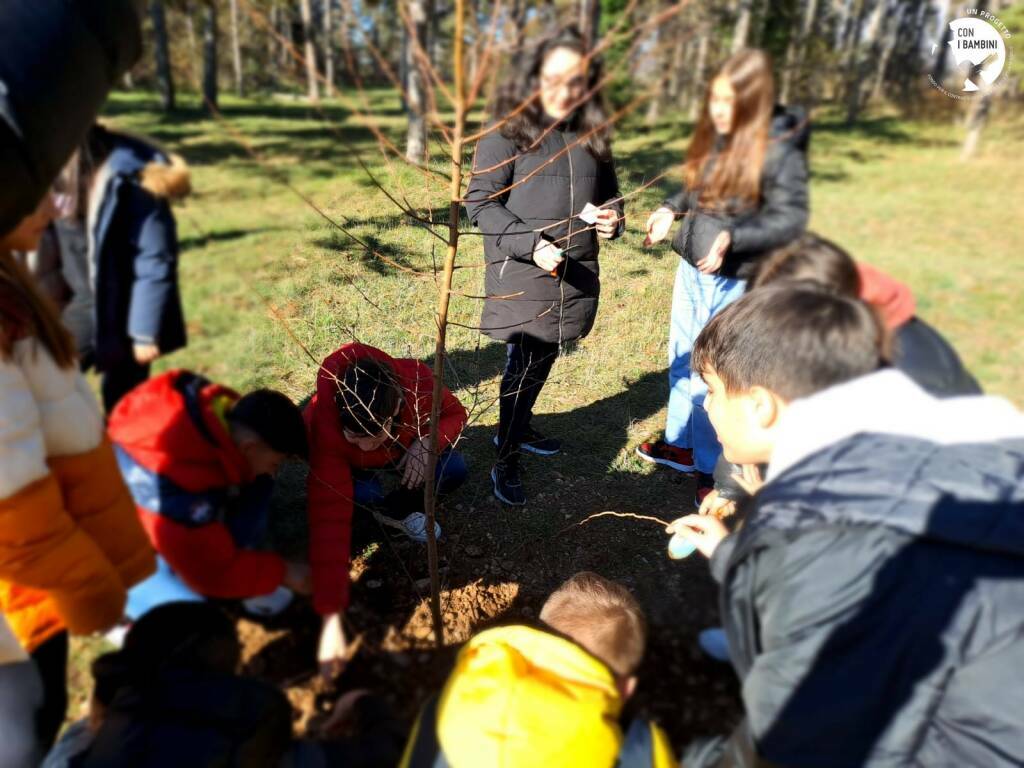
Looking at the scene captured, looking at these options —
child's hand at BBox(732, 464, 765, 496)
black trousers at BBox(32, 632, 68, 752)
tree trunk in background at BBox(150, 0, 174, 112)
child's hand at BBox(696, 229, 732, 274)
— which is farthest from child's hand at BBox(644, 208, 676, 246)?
black trousers at BBox(32, 632, 68, 752)

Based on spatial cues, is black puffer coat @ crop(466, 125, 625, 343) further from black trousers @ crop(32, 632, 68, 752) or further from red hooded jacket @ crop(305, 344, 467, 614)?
black trousers @ crop(32, 632, 68, 752)

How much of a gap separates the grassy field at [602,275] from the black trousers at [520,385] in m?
0.07

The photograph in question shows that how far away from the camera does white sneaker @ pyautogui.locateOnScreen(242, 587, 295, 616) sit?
3.52 ft

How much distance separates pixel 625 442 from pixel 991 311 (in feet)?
4.19

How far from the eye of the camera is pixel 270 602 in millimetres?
1108

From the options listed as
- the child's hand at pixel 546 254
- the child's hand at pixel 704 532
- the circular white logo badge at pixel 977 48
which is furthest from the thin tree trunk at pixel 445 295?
the circular white logo badge at pixel 977 48

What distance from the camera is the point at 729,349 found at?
1.35 m

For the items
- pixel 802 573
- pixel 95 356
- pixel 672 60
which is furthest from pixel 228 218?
pixel 802 573

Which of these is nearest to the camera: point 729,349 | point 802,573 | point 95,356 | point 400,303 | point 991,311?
point 95,356

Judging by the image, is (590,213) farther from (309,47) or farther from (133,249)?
(133,249)

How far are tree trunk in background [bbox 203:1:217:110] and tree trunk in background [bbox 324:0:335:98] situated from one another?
177mm

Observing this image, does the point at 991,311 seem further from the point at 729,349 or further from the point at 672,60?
the point at 672,60

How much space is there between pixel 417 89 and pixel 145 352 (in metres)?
0.76

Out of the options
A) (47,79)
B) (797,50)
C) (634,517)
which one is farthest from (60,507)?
(797,50)
